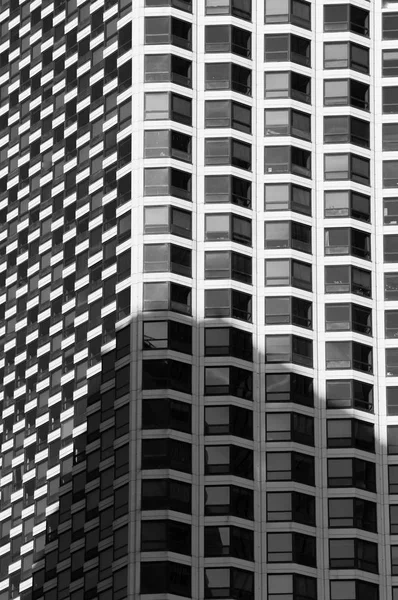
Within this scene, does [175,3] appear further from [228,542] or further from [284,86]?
[228,542]

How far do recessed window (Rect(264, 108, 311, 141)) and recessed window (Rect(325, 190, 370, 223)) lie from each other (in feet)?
14.7

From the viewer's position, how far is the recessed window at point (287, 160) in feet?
566

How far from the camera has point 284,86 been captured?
175 m

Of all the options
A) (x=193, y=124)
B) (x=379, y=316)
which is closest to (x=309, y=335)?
(x=379, y=316)

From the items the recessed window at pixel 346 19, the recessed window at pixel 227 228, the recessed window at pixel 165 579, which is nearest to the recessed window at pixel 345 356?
the recessed window at pixel 227 228

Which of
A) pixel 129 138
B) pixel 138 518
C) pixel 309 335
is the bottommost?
pixel 138 518

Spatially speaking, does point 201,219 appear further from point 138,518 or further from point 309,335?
point 138,518

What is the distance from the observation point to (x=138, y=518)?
162 meters

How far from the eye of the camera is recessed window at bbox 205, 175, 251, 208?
17088cm

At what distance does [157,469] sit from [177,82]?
27.3m

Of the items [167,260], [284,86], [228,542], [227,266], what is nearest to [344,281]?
[227,266]

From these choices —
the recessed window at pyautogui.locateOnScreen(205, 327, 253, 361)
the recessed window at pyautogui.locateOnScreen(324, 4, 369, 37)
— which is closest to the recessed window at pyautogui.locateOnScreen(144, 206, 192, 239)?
the recessed window at pyautogui.locateOnScreen(205, 327, 253, 361)

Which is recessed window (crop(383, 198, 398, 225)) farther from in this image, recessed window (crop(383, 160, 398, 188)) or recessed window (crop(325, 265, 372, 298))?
recessed window (crop(325, 265, 372, 298))

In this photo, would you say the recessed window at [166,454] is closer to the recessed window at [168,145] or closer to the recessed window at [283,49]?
the recessed window at [168,145]
